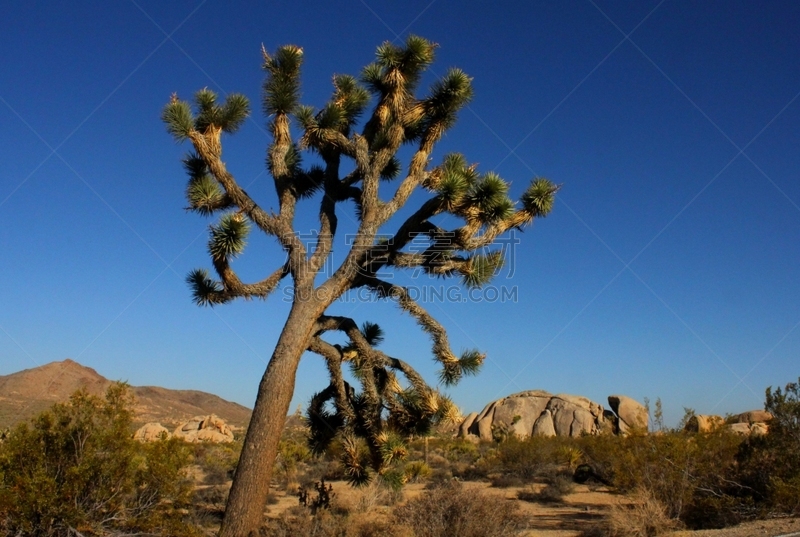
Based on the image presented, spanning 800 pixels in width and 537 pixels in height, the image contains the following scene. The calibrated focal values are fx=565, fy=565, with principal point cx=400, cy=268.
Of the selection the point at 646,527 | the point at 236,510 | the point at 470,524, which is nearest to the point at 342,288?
the point at 236,510

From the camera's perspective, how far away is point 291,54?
27.7 feet

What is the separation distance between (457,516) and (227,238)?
15.2ft

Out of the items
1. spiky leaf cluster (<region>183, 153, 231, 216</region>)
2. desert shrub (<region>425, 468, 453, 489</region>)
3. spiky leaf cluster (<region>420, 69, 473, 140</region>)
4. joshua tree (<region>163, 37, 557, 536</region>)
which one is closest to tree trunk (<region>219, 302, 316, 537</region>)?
joshua tree (<region>163, 37, 557, 536</region>)

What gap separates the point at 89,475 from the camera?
598cm

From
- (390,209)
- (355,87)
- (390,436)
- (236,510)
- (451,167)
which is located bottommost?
(236,510)

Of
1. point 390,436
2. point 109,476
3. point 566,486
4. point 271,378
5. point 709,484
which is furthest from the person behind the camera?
point 566,486

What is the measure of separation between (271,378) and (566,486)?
10858mm

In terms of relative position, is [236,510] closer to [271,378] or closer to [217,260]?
[271,378]

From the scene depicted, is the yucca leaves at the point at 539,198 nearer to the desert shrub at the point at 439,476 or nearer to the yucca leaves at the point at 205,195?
the yucca leaves at the point at 205,195

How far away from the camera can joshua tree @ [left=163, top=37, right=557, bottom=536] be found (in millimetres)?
7363

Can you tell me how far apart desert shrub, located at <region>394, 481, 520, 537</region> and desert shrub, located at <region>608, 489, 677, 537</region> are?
2017 mm

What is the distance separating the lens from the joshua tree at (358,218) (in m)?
7.36

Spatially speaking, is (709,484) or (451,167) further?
(709,484)

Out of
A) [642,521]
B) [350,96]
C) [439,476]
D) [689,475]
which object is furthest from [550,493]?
[350,96]
